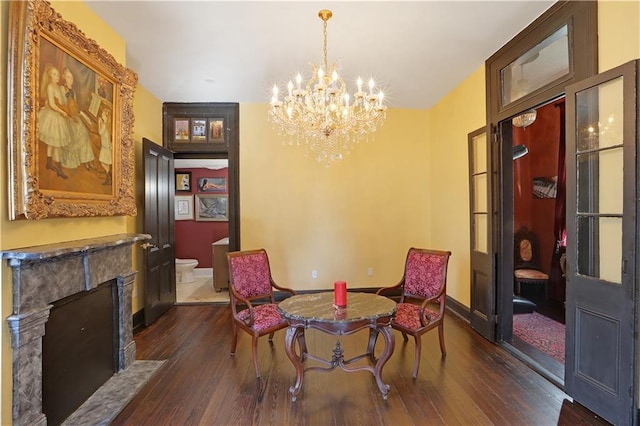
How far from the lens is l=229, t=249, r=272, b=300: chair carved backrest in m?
3.13

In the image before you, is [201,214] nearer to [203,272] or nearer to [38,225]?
[203,272]

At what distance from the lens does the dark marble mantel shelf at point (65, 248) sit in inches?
66.4

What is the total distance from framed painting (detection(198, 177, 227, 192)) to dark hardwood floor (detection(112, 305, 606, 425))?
13.5 ft

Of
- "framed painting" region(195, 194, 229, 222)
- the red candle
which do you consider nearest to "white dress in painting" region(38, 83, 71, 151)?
the red candle

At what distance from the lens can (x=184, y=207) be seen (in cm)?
686

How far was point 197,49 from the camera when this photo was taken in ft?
10.1

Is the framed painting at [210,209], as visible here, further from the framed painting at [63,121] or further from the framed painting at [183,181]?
the framed painting at [63,121]

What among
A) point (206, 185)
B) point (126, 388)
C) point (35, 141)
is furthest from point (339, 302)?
point (206, 185)

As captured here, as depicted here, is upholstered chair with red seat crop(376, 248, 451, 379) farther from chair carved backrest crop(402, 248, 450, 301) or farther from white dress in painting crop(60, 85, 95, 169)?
white dress in painting crop(60, 85, 95, 169)

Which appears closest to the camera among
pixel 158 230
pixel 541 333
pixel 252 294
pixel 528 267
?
pixel 252 294

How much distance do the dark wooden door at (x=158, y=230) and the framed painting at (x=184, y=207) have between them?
2.53m

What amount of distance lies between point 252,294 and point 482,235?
2.70m

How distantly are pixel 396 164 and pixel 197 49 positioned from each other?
3.23 metres

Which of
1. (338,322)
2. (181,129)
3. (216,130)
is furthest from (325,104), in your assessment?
(181,129)
